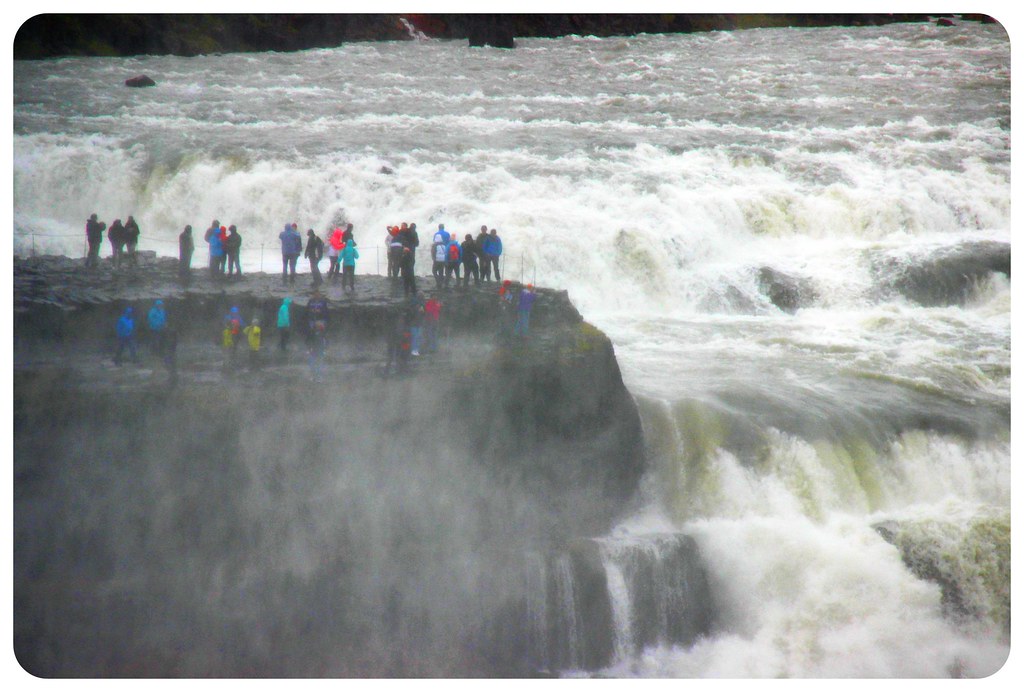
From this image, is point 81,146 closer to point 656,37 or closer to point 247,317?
point 247,317

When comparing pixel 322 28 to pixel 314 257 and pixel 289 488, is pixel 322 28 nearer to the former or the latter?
pixel 314 257

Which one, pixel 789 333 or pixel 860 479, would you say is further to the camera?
Result: pixel 789 333

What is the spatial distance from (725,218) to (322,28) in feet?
30.1

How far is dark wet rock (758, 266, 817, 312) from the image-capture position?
15.1m

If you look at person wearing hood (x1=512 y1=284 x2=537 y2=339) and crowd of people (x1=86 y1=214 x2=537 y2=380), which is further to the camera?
person wearing hood (x1=512 y1=284 x2=537 y2=339)

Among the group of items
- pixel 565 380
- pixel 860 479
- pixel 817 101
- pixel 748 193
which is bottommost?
pixel 860 479

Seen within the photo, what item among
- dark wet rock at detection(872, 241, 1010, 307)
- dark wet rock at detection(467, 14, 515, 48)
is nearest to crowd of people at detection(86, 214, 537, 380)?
dark wet rock at detection(467, 14, 515, 48)

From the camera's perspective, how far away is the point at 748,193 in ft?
56.5

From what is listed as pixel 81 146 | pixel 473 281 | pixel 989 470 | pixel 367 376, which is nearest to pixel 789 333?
pixel 989 470

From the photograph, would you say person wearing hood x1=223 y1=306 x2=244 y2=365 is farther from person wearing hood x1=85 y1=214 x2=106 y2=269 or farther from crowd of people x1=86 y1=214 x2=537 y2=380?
person wearing hood x1=85 y1=214 x2=106 y2=269

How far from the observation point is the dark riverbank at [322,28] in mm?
15289

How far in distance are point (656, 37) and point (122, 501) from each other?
14.7m

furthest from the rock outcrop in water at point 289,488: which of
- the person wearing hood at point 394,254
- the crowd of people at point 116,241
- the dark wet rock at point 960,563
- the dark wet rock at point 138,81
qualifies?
the dark wet rock at point 138,81

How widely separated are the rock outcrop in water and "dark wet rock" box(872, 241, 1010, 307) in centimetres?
747
